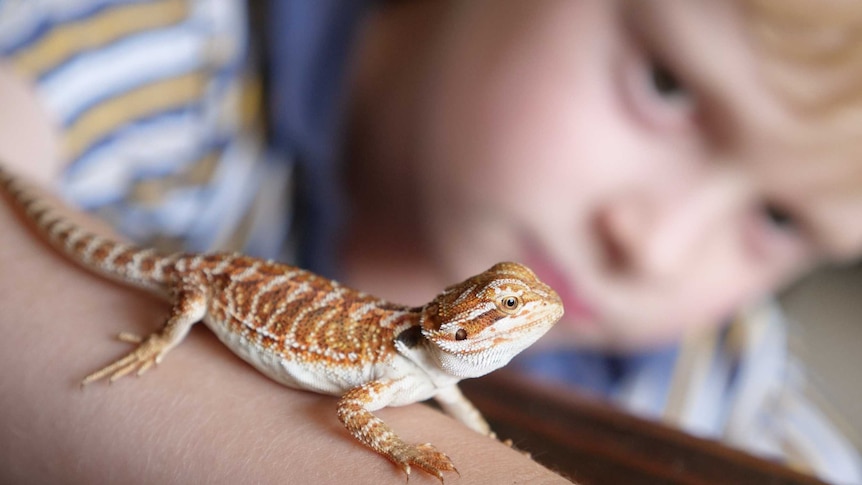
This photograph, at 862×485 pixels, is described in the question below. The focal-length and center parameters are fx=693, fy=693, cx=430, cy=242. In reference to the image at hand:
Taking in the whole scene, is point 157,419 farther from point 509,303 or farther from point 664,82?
point 664,82

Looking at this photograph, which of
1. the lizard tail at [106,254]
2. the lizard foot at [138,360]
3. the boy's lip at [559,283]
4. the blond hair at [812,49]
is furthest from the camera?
the boy's lip at [559,283]

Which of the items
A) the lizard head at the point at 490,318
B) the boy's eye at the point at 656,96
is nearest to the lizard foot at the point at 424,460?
the lizard head at the point at 490,318

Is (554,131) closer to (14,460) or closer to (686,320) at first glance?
(686,320)

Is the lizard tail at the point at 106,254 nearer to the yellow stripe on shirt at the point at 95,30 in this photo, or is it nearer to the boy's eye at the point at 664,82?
the yellow stripe on shirt at the point at 95,30

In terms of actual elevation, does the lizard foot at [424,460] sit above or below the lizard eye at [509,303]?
below

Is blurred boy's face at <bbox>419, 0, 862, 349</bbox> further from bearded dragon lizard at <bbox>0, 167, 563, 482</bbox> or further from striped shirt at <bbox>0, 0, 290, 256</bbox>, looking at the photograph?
bearded dragon lizard at <bbox>0, 167, 563, 482</bbox>

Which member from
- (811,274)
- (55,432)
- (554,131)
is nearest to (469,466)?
(55,432)

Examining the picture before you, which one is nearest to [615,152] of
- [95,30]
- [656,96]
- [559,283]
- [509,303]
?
[656,96]
